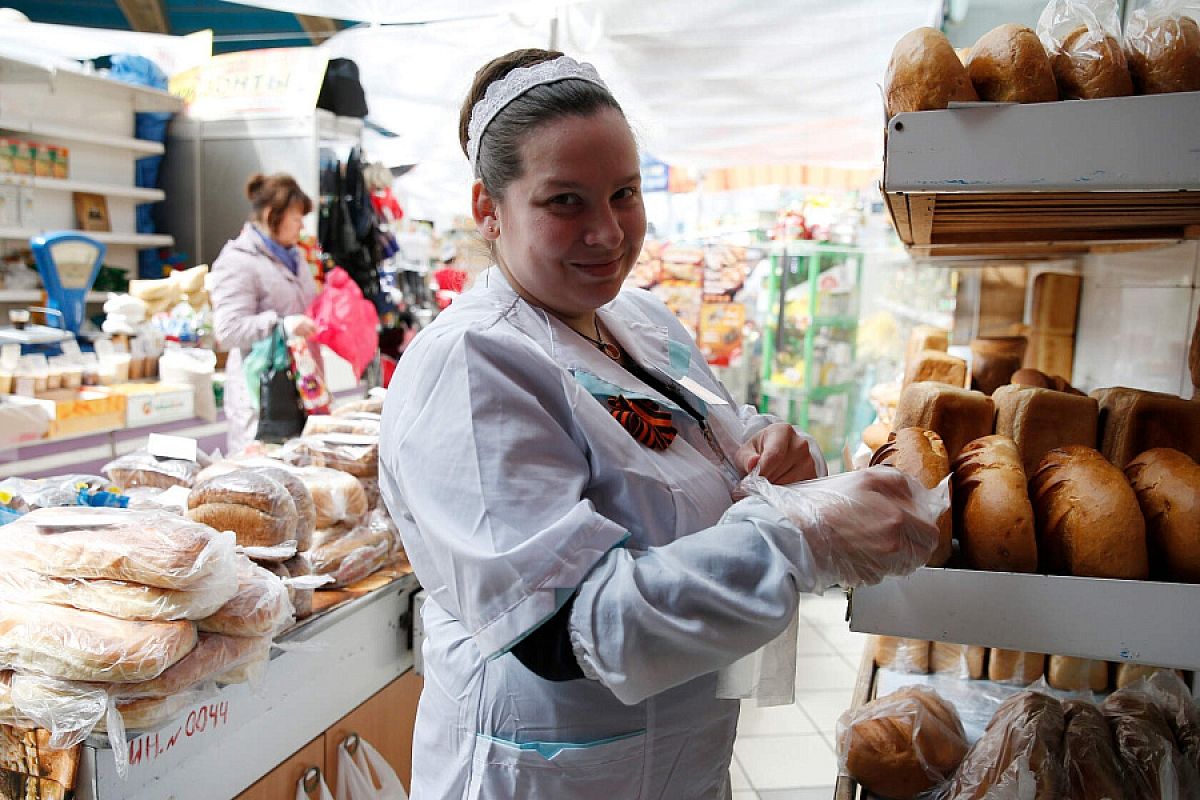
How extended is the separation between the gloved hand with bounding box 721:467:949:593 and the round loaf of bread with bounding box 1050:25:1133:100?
48 centimetres

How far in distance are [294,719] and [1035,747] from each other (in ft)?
4.65

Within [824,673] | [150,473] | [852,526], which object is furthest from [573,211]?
[824,673]

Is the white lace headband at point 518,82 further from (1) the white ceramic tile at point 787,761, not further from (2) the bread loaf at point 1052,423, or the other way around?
(1) the white ceramic tile at point 787,761

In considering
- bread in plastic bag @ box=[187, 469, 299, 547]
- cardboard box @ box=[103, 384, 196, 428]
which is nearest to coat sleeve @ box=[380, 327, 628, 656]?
bread in plastic bag @ box=[187, 469, 299, 547]

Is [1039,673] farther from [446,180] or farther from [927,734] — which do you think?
[446,180]

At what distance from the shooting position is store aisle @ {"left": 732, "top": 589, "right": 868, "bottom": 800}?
3.23m

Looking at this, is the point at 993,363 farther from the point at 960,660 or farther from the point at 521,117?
the point at 521,117

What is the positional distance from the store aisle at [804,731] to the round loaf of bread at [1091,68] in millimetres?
2151

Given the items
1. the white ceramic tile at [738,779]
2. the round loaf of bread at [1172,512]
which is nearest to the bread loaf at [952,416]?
the round loaf of bread at [1172,512]

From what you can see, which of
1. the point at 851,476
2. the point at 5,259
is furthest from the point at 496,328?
the point at 5,259

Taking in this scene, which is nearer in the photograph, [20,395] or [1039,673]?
[1039,673]

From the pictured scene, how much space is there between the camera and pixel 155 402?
4.09 meters

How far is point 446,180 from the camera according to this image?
6.14 m

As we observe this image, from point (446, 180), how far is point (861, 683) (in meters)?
5.05
